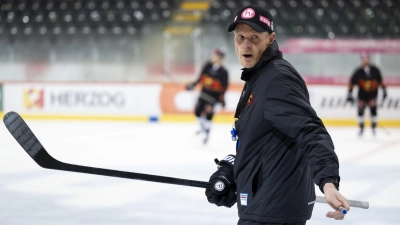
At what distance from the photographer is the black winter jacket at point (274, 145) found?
76.4 inches

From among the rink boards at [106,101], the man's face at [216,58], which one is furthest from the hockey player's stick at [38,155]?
the rink boards at [106,101]

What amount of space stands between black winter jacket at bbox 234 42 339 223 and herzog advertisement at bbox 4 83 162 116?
40.4 ft

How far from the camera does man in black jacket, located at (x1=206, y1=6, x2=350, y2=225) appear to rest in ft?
6.35

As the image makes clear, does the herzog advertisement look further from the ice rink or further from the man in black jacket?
the man in black jacket

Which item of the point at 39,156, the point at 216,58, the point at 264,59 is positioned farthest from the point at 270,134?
the point at 216,58

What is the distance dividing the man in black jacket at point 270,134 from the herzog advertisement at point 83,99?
12.3 m

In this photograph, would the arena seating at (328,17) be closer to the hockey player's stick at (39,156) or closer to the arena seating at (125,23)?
the arena seating at (125,23)

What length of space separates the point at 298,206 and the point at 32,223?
2797mm

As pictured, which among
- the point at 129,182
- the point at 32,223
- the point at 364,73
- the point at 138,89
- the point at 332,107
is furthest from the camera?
the point at 138,89

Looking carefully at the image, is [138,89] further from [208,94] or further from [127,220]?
[127,220]

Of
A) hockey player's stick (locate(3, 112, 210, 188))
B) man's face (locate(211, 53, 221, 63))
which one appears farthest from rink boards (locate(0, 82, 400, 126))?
hockey player's stick (locate(3, 112, 210, 188))

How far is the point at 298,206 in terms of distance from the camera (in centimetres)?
207

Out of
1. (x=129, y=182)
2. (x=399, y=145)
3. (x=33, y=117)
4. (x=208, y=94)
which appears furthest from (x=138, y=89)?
(x=129, y=182)

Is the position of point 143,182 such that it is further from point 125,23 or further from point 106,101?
point 125,23
